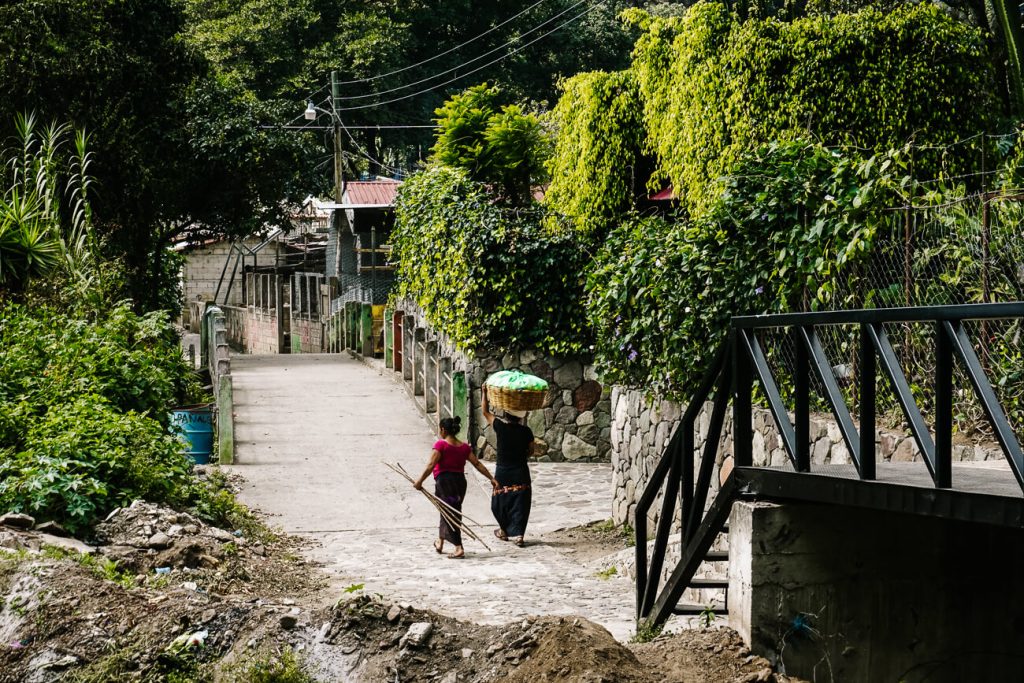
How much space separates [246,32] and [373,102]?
14.4 ft

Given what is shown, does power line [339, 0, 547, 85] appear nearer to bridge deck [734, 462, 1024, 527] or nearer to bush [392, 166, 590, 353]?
bush [392, 166, 590, 353]

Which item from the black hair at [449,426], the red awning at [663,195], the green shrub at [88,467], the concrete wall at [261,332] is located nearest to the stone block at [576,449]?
the red awning at [663,195]

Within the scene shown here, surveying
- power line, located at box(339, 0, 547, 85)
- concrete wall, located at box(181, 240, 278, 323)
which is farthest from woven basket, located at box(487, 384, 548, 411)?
concrete wall, located at box(181, 240, 278, 323)

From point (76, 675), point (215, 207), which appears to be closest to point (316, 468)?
point (76, 675)

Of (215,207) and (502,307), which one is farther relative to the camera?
(215,207)

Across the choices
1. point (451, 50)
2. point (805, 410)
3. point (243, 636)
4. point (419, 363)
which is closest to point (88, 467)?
point (243, 636)

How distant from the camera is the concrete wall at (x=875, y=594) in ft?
19.9

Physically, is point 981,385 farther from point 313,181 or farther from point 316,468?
point 313,181

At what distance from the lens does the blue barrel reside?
1551cm

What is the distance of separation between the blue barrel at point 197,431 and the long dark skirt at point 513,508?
537cm

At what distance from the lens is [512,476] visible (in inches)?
459

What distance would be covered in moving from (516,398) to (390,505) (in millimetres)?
2611

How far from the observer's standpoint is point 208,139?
2452 cm

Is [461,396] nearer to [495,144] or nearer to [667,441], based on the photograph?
[495,144]
